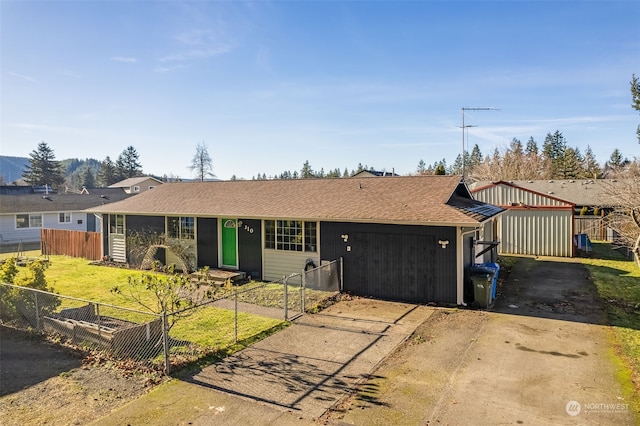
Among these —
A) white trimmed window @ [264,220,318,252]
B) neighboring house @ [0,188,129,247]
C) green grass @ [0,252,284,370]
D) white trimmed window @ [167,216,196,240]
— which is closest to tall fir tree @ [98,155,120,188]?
neighboring house @ [0,188,129,247]

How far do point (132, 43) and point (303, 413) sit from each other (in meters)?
12.3

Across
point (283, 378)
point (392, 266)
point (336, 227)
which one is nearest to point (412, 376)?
point (283, 378)

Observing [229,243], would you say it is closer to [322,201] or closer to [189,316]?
[322,201]

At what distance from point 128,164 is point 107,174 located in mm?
5411

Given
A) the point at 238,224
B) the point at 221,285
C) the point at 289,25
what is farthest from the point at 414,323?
the point at 289,25

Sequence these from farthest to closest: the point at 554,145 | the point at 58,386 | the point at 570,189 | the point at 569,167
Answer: the point at 554,145, the point at 569,167, the point at 570,189, the point at 58,386

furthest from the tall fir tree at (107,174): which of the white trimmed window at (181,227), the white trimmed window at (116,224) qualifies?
the white trimmed window at (181,227)

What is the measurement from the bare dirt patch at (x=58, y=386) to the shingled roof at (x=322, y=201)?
7.98 metres

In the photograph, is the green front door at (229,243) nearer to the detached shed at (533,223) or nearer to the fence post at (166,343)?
the fence post at (166,343)

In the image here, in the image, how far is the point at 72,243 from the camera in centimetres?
2306

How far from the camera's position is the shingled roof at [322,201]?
1280cm

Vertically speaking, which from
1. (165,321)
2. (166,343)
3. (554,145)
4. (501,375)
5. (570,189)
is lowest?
(501,375)

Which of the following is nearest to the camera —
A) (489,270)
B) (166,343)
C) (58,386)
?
(58,386)

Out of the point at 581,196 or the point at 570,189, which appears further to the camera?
the point at 570,189
